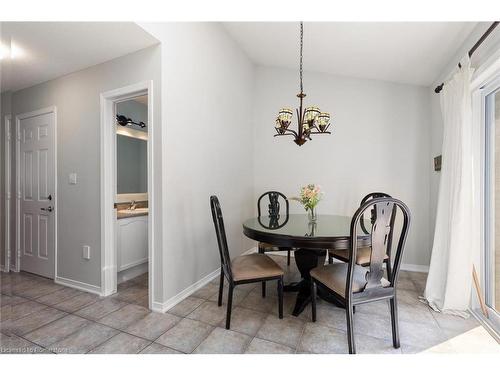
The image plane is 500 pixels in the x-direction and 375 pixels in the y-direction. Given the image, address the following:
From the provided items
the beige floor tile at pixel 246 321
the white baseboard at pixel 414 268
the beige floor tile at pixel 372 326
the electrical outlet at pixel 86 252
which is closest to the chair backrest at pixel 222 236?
the beige floor tile at pixel 246 321

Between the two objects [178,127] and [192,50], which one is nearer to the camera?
[178,127]

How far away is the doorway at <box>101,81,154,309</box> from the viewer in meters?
2.17

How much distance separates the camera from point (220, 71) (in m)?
2.96

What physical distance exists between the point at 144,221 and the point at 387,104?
346cm

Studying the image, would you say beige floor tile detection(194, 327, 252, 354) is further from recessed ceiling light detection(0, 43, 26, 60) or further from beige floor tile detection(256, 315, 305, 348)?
recessed ceiling light detection(0, 43, 26, 60)

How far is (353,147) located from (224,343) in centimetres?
285

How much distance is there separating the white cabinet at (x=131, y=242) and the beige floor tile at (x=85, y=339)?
2.99 ft

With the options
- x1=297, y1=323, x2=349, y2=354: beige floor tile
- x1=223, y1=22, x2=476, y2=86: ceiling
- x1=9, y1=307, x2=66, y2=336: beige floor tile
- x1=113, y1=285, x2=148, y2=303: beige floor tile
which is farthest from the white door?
x1=297, y1=323, x2=349, y2=354: beige floor tile

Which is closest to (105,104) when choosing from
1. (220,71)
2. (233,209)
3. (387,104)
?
(220,71)

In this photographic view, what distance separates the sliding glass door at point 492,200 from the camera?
2.00m

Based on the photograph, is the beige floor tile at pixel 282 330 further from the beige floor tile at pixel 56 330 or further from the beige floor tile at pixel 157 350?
the beige floor tile at pixel 56 330

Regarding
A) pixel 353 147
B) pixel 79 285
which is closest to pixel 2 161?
pixel 79 285

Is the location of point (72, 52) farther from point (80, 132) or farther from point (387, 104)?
point (387, 104)

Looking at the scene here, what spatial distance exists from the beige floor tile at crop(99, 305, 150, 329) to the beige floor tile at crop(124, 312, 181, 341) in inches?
2.2
